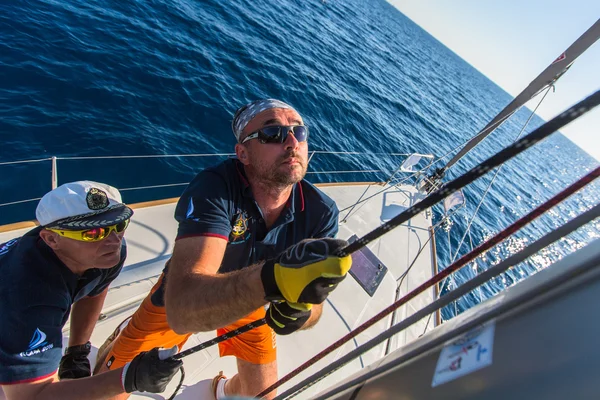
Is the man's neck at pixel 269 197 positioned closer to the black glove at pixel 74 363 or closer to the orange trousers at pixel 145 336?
the orange trousers at pixel 145 336

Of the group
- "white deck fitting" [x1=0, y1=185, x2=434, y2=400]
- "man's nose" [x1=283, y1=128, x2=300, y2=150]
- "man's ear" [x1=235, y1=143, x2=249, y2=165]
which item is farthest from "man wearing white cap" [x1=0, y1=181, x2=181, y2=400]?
"man's nose" [x1=283, y1=128, x2=300, y2=150]

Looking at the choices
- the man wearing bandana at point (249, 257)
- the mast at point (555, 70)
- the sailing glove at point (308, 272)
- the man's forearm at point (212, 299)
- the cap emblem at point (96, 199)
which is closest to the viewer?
the sailing glove at point (308, 272)

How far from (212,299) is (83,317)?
1527mm

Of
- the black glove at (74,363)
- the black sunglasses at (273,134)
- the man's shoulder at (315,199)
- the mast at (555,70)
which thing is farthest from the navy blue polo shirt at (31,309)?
the mast at (555,70)

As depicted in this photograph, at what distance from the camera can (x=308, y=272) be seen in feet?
4.15

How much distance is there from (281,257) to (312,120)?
10.8m

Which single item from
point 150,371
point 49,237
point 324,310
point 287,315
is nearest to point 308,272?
point 287,315

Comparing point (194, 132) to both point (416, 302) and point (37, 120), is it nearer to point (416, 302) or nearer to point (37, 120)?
point (37, 120)

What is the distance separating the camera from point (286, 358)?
3275mm

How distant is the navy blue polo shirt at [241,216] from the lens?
201cm

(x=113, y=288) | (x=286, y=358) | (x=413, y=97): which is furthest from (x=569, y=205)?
(x=113, y=288)

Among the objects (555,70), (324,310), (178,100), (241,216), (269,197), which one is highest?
(555,70)

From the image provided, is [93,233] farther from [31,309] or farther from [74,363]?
[74,363]

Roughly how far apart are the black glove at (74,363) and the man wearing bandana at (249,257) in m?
0.14
